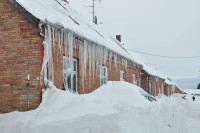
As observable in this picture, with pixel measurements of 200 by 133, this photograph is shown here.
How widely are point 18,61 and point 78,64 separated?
99.5 inches

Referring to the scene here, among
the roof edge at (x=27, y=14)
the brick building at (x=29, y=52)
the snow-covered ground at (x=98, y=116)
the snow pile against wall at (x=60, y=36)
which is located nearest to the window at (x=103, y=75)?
the snow pile against wall at (x=60, y=36)

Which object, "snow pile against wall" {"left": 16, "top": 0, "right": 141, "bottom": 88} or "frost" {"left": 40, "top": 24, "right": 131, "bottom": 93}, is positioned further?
"frost" {"left": 40, "top": 24, "right": 131, "bottom": 93}

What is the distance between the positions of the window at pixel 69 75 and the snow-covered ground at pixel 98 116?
1303mm

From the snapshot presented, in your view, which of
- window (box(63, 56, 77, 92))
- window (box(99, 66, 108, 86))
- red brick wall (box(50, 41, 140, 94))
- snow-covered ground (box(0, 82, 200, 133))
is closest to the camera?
snow-covered ground (box(0, 82, 200, 133))

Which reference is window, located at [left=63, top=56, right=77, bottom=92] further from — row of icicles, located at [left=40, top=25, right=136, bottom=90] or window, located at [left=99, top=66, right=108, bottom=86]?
window, located at [left=99, top=66, right=108, bottom=86]

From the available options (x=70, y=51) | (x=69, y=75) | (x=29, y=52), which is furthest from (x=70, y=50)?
(x=29, y=52)

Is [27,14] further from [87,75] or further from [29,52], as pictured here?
[87,75]

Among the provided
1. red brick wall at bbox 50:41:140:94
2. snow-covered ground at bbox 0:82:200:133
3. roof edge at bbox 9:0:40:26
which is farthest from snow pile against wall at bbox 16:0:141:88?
snow-covered ground at bbox 0:82:200:133

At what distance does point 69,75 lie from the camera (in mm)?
7613

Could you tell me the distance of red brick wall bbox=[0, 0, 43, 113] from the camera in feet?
19.5

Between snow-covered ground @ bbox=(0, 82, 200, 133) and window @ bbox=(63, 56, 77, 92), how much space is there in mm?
1303

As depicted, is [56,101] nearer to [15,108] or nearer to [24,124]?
[24,124]

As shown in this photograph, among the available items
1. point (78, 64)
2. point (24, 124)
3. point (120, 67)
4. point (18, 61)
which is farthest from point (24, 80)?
point (120, 67)

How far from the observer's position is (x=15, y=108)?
19.8ft
